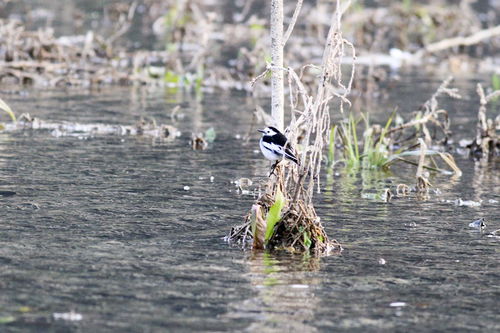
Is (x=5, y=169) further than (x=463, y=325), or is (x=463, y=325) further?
(x=5, y=169)

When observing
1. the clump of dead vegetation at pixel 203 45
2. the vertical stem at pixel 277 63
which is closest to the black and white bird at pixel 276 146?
the vertical stem at pixel 277 63

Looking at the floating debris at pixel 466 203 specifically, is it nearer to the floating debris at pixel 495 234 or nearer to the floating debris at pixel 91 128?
the floating debris at pixel 495 234

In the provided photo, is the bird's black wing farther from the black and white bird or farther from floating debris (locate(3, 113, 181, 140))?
floating debris (locate(3, 113, 181, 140))

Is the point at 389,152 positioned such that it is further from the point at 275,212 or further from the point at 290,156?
the point at 275,212

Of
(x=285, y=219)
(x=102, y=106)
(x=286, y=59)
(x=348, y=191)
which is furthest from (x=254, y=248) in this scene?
(x=286, y=59)

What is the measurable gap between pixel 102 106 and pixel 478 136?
765 cm

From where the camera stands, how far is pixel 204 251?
9.68 meters

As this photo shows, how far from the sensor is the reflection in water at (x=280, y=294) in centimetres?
747

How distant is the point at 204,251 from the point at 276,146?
1278mm

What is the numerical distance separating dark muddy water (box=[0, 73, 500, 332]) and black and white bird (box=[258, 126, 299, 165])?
1025 millimetres

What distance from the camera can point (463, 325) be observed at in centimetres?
766

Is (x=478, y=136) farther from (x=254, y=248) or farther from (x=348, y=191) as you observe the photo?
(x=254, y=248)

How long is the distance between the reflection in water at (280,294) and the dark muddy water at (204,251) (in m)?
0.02

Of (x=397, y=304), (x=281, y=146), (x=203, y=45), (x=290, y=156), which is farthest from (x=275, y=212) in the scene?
(x=203, y=45)
